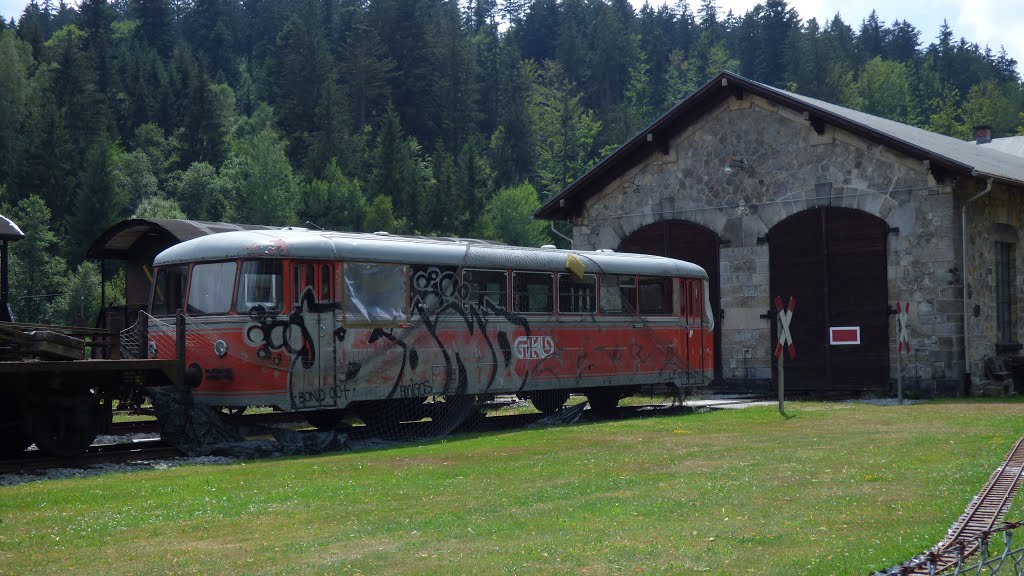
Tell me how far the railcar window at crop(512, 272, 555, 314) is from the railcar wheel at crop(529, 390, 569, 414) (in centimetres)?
197

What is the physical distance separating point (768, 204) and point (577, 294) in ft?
28.0

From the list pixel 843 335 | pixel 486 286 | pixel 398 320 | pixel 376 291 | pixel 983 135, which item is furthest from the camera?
pixel 983 135

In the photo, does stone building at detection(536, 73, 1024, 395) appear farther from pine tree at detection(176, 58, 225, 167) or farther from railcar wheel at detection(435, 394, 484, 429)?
pine tree at detection(176, 58, 225, 167)

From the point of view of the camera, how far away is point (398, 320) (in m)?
17.7

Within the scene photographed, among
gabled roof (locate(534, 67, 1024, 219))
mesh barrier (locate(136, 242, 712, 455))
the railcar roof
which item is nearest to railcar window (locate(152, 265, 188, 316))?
the railcar roof

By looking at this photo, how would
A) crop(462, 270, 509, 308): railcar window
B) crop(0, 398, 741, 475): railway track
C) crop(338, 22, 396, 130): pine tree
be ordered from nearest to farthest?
crop(0, 398, 741, 475): railway track
crop(462, 270, 509, 308): railcar window
crop(338, 22, 396, 130): pine tree

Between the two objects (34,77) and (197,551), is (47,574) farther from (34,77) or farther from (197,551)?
(34,77)

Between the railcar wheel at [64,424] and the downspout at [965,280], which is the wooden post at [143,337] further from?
the downspout at [965,280]

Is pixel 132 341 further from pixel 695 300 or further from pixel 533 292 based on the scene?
Answer: pixel 695 300

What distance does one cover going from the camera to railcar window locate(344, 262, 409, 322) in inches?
672

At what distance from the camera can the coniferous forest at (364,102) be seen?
85.1 m

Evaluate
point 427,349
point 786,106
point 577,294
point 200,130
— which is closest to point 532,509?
point 427,349

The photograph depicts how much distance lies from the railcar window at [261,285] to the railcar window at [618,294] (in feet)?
23.6

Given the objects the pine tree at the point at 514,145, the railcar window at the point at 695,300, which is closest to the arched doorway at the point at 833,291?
the railcar window at the point at 695,300
